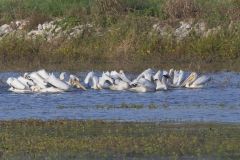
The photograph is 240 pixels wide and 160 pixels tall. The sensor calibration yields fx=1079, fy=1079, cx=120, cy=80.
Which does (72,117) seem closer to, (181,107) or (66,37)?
(181,107)

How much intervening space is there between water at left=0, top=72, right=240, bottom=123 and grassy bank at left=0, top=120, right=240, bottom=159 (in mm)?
1102

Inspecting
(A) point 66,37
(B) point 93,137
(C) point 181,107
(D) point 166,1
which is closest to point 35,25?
(A) point 66,37

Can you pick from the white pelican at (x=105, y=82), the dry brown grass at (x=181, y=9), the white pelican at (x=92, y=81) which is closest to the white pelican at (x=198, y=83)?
the white pelican at (x=105, y=82)

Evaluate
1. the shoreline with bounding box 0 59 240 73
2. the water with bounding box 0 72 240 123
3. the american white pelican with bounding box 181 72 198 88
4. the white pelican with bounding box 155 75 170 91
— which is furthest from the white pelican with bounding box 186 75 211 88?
the shoreline with bounding box 0 59 240 73

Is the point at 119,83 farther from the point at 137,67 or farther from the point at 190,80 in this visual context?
the point at 137,67

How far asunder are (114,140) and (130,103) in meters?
5.18

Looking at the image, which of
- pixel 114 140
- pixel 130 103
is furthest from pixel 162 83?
pixel 114 140

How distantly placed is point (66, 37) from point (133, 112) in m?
14.3

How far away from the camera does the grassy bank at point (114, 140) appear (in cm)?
1499

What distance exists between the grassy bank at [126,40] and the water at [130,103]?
6.28 metres

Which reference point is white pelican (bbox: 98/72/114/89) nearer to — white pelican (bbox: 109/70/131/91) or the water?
white pelican (bbox: 109/70/131/91)

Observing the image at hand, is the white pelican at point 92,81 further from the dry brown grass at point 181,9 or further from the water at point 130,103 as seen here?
the dry brown grass at point 181,9

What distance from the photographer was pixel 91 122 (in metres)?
18.4

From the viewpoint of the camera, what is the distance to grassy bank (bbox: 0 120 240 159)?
15.0 m
